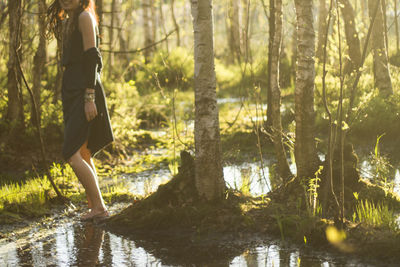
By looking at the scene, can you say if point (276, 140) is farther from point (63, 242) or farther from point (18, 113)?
point (18, 113)

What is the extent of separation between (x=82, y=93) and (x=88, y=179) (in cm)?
86

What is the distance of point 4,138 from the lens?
27.3ft

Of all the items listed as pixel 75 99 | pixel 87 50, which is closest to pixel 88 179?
pixel 75 99

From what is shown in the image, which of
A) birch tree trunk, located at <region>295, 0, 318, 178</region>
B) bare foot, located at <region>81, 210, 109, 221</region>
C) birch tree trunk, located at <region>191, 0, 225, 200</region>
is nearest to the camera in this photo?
birch tree trunk, located at <region>191, 0, 225, 200</region>

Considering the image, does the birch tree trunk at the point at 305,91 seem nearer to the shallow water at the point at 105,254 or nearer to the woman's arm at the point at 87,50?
the shallow water at the point at 105,254

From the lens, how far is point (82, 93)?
16.6ft

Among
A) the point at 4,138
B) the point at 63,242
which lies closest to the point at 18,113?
the point at 4,138

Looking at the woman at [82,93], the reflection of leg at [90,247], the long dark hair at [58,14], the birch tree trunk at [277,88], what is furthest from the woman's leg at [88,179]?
the birch tree trunk at [277,88]

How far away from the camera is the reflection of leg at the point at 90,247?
4.10m

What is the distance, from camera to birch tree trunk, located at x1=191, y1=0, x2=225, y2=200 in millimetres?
4695

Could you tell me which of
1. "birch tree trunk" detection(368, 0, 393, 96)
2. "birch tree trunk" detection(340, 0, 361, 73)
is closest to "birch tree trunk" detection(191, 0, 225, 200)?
Answer: "birch tree trunk" detection(368, 0, 393, 96)

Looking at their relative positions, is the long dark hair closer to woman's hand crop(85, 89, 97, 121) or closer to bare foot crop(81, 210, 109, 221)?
woman's hand crop(85, 89, 97, 121)

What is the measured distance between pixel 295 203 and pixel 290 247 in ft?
2.95

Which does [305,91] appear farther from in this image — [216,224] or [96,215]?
[96,215]
